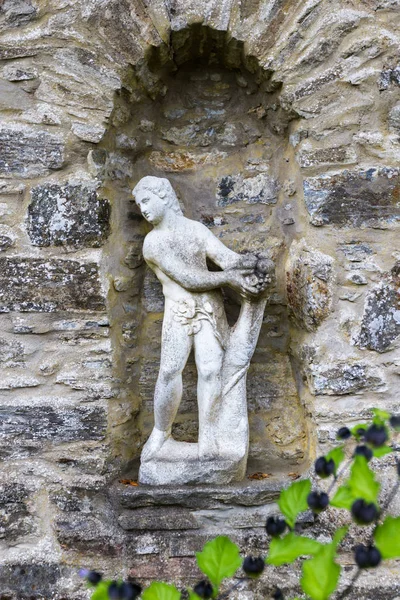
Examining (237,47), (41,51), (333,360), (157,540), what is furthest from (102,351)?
(237,47)

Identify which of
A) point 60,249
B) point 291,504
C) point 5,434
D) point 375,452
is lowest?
point 5,434

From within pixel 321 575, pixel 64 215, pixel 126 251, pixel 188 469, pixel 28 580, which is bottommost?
pixel 28 580

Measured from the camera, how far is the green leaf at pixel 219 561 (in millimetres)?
1058

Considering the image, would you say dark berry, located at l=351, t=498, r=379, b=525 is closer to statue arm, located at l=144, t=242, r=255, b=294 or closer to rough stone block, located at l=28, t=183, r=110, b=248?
statue arm, located at l=144, t=242, r=255, b=294

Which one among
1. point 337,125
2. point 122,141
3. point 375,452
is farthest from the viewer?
point 122,141

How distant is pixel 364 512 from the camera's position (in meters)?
0.95

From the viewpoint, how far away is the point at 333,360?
2170 millimetres

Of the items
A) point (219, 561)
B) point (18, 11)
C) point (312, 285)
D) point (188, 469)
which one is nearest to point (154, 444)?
point (188, 469)

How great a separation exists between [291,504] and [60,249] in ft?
4.90

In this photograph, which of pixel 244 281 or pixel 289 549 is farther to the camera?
pixel 244 281

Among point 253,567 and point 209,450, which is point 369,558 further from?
point 209,450

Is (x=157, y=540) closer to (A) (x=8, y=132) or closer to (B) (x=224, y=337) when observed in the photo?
(B) (x=224, y=337)

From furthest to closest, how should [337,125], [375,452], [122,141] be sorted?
1. [122,141]
2. [337,125]
3. [375,452]

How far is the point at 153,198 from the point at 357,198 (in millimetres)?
761
